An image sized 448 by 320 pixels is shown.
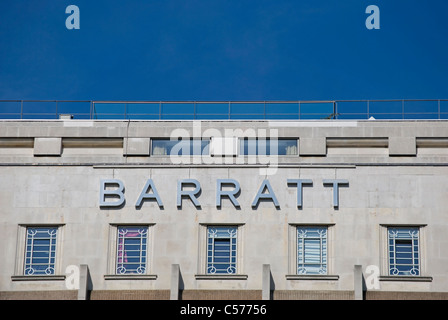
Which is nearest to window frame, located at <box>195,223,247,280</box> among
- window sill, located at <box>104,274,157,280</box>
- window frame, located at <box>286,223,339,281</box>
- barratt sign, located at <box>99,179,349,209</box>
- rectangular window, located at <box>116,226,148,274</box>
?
barratt sign, located at <box>99,179,349,209</box>

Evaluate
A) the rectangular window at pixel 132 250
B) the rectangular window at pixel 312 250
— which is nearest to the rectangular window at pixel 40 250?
the rectangular window at pixel 132 250

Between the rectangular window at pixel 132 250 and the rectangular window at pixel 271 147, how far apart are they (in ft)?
21.1

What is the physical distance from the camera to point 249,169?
70750mm

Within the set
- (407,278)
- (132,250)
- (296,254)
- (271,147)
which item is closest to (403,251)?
(407,278)

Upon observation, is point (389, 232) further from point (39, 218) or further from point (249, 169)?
point (39, 218)

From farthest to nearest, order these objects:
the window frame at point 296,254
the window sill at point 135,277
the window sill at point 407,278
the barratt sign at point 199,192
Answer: the barratt sign at point 199,192, the window sill at point 135,277, the window frame at point 296,254, the window sill at point 407,278

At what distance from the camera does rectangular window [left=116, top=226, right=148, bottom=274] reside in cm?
6969

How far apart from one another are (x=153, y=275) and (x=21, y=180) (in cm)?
824

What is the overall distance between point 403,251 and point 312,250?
4398 millimetres

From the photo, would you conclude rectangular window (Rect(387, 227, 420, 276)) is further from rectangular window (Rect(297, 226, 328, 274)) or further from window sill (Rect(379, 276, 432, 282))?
rectangular window (Rect(297, 226, 328, 274))

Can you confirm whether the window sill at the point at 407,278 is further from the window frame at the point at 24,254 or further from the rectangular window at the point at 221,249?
the window frame at the point at 24,254

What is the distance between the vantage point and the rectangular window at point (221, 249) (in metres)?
69.5
